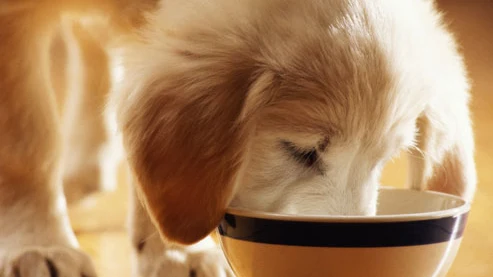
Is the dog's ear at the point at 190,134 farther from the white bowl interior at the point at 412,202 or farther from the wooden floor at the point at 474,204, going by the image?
the wooden floor at the point at 474,204

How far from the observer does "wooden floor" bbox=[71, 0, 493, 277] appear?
1425 millimetres

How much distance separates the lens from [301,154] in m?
1.12

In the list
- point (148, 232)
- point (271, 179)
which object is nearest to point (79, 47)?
point (148, 232)

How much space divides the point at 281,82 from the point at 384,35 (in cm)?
15

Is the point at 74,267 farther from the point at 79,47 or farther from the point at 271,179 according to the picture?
the point at 79,47

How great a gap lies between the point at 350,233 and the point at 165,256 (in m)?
0.46

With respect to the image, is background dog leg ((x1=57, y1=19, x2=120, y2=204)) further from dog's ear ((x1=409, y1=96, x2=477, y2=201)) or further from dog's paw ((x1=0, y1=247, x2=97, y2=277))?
dog's ear ((x1=409, y1=96, x2=477, y2=201))

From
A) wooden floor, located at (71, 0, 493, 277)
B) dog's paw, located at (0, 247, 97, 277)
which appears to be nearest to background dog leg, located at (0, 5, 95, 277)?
dog's paw, located at (0, 247, 97, 277)

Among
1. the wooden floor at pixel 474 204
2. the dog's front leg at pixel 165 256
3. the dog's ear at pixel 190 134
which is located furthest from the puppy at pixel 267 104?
the wooden floor at pixel 474 204

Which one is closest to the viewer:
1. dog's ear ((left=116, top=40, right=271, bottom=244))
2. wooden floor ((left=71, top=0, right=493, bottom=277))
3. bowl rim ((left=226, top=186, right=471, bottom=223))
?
bowl rim ((left=226, top=186, right=471, bottom=223))

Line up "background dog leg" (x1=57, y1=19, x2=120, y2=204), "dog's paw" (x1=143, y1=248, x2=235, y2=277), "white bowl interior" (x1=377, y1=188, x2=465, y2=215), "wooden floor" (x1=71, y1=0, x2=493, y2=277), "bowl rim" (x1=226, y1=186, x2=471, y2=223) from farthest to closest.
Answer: "background dog leg" (x1=57, y1=19, x2=120, y2=204)
"wooden floor" (x1=71, y1=0, x2=493, y2=277)
"dog's paw" (x1=143, y1=248, x2=235, y2=277)
"white bowl interior" (x1=377, y1=188, x2=465, y2=215)
"bowl rim" (x1=226, y1=186, x2=471, y2=223)

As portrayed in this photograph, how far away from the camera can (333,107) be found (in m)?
1.07

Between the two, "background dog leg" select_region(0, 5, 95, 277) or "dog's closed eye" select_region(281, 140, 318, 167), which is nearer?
"dog's closed eye" select_region(281, 140, 318, 167)

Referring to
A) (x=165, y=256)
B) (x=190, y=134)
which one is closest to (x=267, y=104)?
(x=190, y=134)
